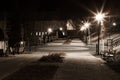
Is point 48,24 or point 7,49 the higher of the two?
point 48,24

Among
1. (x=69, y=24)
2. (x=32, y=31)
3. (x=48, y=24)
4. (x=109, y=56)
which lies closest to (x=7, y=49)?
(x=109, y=56)

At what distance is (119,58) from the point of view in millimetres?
32656

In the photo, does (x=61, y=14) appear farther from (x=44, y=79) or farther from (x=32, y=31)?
(x=44, y=79)

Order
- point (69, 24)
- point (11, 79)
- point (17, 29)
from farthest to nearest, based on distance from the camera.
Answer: point (69, 24) → point (17, 29) → point (11, 79)

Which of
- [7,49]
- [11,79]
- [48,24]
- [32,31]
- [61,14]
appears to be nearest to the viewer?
[11,79]

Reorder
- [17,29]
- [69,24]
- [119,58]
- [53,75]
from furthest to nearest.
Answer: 1. [69,24]
2. [17,29]
3. [119,58]
4. [53,75]

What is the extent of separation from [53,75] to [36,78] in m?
1.84

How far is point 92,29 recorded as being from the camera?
10581 centimetres

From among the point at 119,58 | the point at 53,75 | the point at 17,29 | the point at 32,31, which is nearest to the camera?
the point at 53,75

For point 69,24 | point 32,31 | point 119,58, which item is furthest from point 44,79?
point 69,24

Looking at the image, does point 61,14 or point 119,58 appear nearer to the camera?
point 119,58

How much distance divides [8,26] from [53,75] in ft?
130

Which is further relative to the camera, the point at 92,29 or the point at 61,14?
the point at 92,29

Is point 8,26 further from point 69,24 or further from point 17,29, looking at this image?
point 69,24
